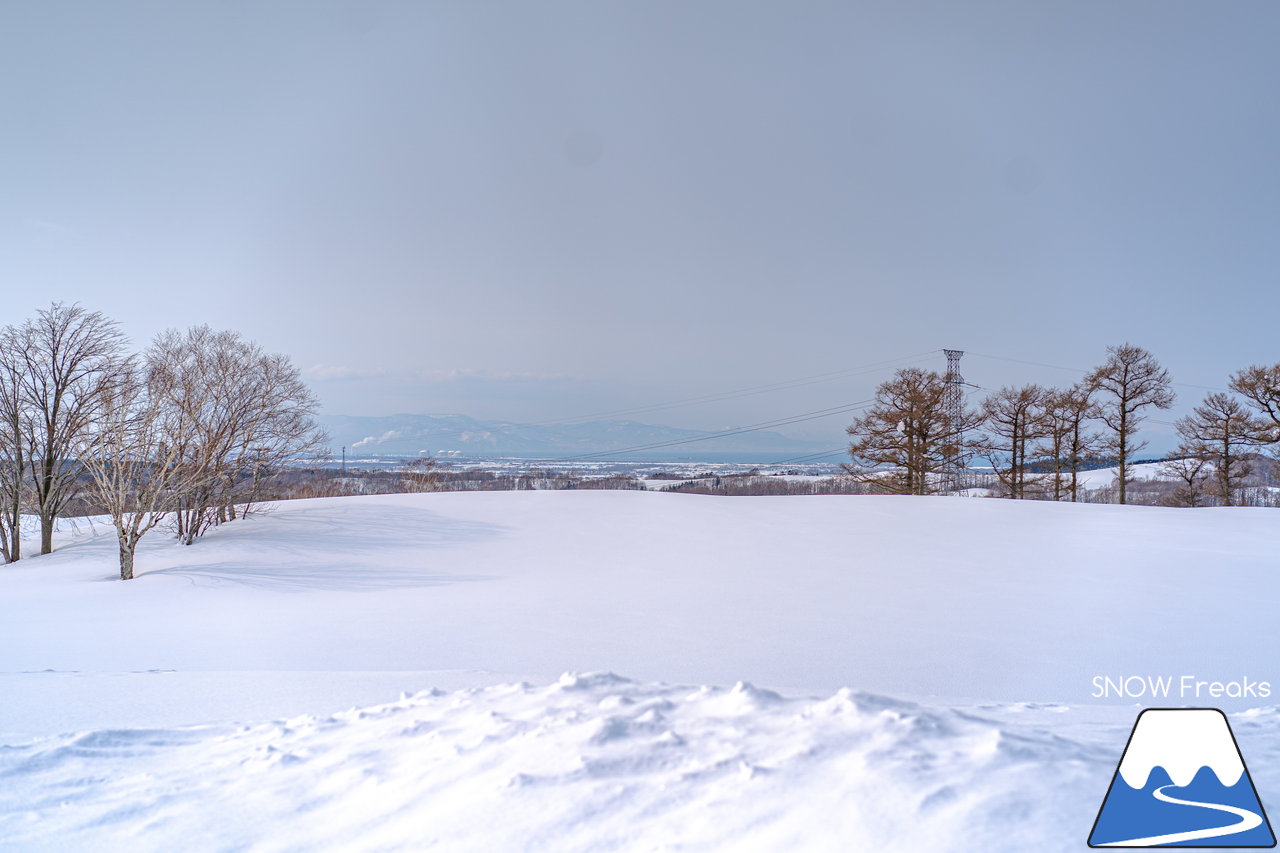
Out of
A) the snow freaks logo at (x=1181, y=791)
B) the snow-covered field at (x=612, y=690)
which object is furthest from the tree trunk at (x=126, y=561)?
the snow freaks logo at (x=1181, y=791)

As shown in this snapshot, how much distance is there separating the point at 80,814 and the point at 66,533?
753 inches

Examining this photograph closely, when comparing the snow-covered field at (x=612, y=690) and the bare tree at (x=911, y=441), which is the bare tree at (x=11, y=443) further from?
the bare tree at (x=911, y=441)

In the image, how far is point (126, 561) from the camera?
990cm

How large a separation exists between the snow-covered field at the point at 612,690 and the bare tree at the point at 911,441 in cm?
1168

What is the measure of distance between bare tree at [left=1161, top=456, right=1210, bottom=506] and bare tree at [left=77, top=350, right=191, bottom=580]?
28.5 m

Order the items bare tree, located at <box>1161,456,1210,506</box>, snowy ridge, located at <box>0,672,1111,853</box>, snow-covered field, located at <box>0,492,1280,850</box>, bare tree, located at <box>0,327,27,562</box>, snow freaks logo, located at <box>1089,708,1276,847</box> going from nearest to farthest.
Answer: snow freaks logo, located at <box>1089,708,1276,847</box> < snowy ridge, located at <box>0,672,1111,853</box> < snow-covered field, located at <box>0,492,1280,850</box> < bare tree, located at <box>0,327,27,562</box> < bare tree, located at <box>1161,456,1210,506</box>

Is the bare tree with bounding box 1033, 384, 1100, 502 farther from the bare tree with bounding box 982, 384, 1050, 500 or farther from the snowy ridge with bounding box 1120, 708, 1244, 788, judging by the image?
the snowy ridge with bounding box 1120, 708, 1244, 788

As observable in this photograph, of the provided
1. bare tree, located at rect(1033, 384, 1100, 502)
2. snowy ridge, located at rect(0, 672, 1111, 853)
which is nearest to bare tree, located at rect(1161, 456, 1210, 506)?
bare tree, located at rect(1033, 384, 1100, 502)

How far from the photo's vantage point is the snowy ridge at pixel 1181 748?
2.17 meters

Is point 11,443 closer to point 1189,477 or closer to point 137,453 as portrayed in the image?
point 137,453

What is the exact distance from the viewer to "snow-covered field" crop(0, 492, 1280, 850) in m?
2.24

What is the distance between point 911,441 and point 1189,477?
9276 mm

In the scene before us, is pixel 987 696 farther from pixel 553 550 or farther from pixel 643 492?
pixel 643 492

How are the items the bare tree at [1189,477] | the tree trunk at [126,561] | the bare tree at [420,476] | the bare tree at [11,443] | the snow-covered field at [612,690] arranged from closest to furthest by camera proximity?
the snow-covered field at [612,690] < the tree trunk at [126,561] < the bare tree at [11,443] < the bare tree at [1189,477] < the bare tree at [420,476]
